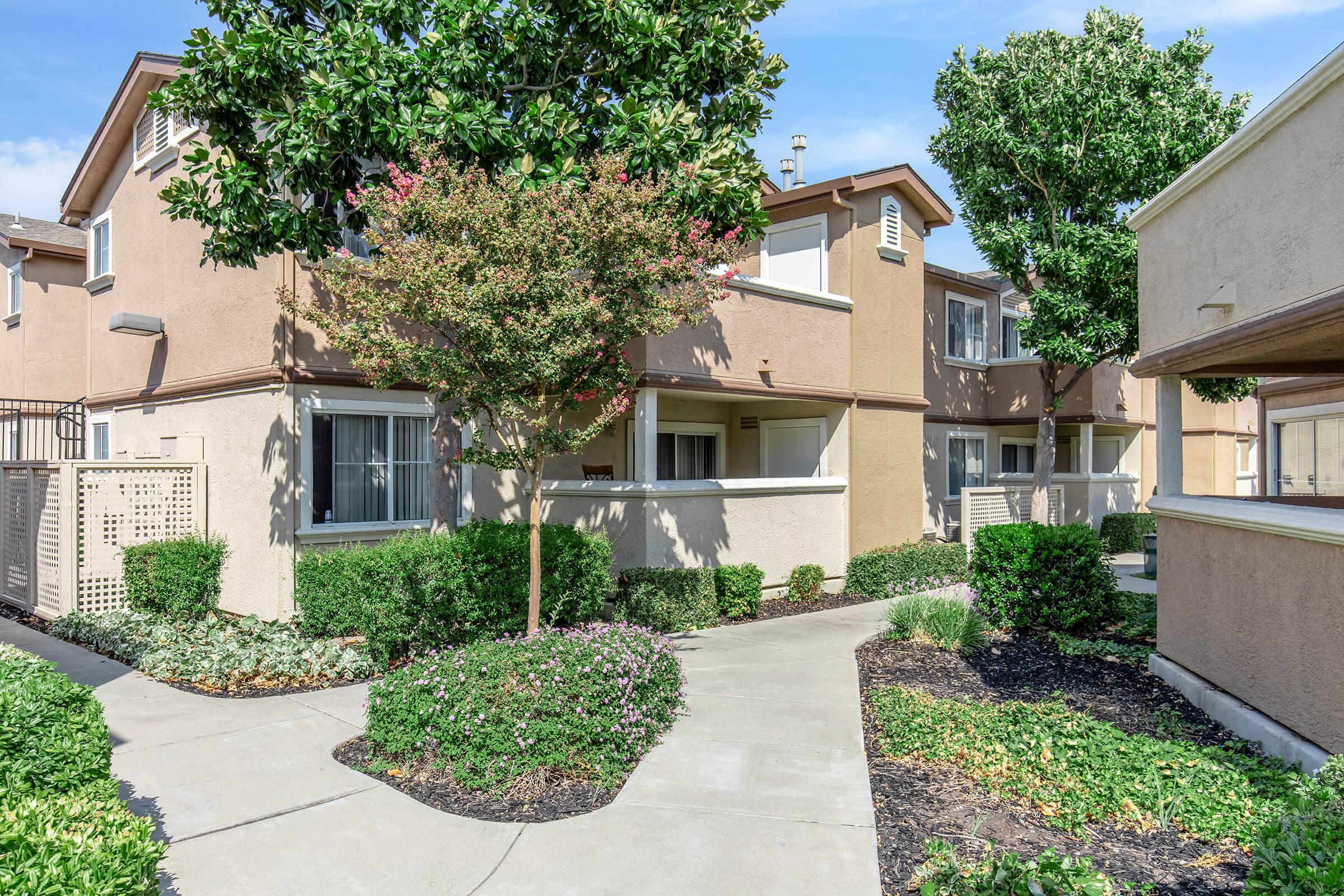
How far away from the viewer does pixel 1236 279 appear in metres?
6.71

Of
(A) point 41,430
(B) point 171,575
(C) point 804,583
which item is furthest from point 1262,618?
(A) point 41,430

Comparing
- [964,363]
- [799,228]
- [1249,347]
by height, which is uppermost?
[799,228]

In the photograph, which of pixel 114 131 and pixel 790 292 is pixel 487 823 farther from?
pixel 114 131

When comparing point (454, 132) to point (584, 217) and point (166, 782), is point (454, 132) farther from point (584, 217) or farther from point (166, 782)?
point (166, 782)

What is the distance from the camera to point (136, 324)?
40.9 feet

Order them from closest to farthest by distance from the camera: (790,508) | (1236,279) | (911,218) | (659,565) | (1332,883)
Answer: (1332,883) < (1236,279) < (659,565) < (790,508) < (911,218)

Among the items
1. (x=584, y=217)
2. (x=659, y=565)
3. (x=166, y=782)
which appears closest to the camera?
(x=166, y=782)

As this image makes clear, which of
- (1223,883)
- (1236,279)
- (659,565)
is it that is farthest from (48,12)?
(1223,883)

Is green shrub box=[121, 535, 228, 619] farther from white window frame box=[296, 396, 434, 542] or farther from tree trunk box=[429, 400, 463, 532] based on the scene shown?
tree trunk box=[429, 400, 463, 532]

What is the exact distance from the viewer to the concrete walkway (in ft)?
15.1

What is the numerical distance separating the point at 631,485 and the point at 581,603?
2377 millimetres

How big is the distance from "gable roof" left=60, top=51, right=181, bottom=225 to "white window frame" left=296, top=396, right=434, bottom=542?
537cm

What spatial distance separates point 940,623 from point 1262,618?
3.86 meters

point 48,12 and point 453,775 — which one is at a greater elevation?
point 48,12
